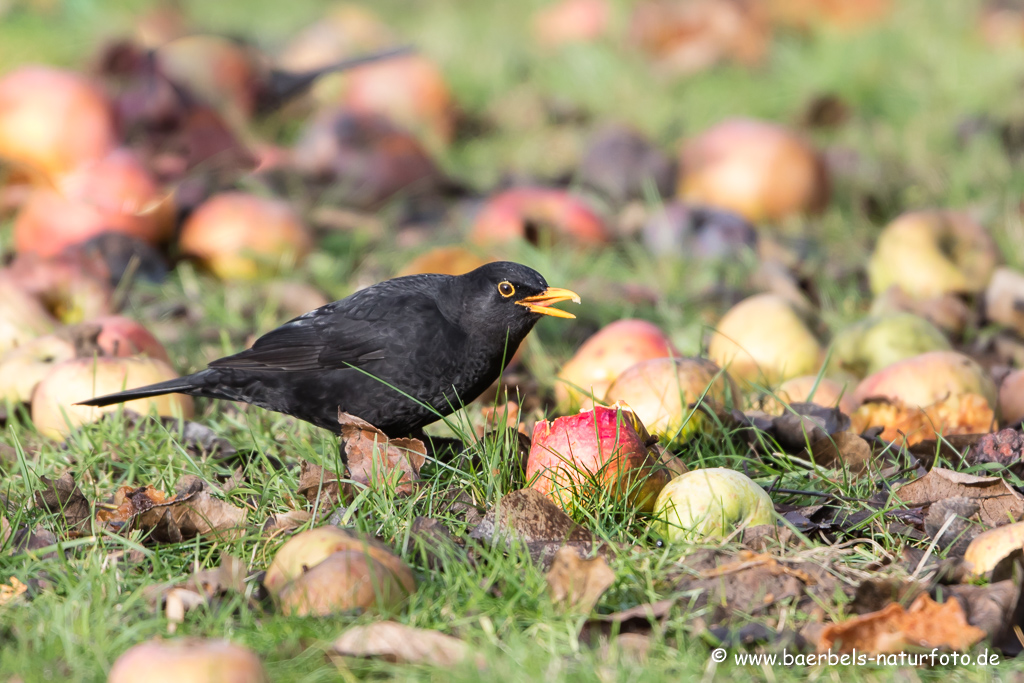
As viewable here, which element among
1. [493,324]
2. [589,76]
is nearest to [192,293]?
[493,324]

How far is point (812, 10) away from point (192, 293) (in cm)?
664

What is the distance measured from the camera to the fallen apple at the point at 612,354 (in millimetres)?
3674

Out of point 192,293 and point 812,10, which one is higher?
point 812,10

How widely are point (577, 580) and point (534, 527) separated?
10.0 inches

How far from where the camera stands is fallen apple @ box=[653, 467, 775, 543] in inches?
99.8

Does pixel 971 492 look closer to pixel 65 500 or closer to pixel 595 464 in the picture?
pixel 595 464

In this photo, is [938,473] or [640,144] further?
[640,144]

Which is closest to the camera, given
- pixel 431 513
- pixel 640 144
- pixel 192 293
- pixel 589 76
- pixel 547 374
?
pixel 431 513

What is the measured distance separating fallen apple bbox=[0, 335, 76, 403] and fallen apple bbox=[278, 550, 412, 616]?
1.85 metres

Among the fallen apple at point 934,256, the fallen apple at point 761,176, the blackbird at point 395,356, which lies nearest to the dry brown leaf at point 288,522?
the blackbird at point 395,356

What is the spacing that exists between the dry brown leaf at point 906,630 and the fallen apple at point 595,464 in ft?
2.11

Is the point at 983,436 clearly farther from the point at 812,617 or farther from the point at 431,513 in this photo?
the point at 431,513

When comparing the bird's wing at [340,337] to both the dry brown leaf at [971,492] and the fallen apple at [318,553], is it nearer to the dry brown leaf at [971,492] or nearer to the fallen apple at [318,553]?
the fallen apple at [318,553]

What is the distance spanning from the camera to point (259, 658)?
207 cm
